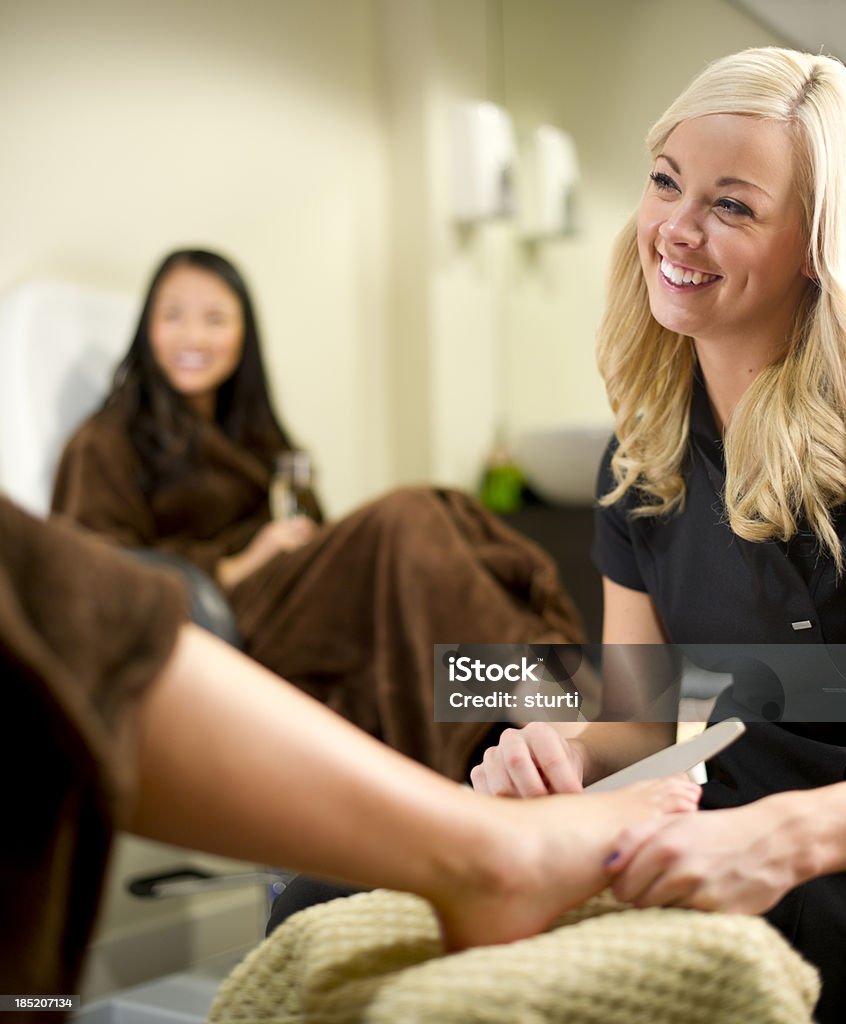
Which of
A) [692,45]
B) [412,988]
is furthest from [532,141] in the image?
[412,988]

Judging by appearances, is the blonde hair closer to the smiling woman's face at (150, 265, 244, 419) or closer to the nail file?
the nail file

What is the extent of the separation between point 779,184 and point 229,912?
1.60 meters

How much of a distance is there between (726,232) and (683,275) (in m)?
0.04

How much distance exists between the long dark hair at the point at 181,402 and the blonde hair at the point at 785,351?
119 centimetres

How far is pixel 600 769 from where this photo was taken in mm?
694

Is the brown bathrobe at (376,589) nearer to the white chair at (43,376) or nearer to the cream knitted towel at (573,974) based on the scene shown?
the white chair at (43,376)

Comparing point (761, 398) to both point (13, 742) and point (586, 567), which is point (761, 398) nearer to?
point (13, 742)

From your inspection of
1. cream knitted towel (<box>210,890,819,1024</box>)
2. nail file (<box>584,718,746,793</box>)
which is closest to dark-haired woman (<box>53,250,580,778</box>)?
nail file (<box>584,718,746,793</box>)

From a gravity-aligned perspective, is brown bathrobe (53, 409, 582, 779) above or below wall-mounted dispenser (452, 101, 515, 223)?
below

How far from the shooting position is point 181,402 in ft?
6.14

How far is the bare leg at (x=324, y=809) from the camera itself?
1.48ft

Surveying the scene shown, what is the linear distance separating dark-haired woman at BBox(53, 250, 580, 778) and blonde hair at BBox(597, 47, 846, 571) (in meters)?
Answer: 0.40

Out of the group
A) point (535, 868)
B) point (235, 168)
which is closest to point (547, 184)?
point (235, 168)

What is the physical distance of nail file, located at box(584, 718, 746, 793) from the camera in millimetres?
635
